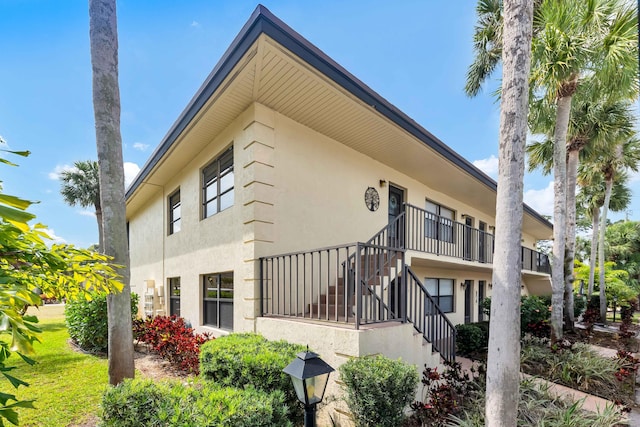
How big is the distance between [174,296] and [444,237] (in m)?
9.32

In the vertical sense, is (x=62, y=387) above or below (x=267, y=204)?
below

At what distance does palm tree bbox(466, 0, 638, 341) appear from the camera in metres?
7.30

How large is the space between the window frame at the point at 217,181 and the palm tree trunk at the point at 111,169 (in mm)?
2726

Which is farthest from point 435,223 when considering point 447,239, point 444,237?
point 444,237

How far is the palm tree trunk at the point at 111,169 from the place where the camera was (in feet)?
14.5

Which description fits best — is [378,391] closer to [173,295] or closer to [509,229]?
[509,229]

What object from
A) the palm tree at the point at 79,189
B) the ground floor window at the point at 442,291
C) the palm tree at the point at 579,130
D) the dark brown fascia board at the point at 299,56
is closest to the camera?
the dark brown fascia board at the point at 299,56

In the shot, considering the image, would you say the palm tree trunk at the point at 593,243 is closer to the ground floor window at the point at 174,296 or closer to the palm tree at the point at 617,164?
the palm tree at the point at 617,164

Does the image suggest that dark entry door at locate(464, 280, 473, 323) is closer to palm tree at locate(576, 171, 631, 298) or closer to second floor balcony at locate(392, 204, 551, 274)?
second floor balcony at locate(392, 204, 551, 274)

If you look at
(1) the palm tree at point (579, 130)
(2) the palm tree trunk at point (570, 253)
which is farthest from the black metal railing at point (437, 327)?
(1) the palm tree at point (579, 130)

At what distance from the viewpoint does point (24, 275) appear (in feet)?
5.97

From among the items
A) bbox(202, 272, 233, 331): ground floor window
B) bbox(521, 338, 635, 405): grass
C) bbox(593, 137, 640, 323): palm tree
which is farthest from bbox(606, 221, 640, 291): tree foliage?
bbox(202, 272, 233, 331): ground floor window

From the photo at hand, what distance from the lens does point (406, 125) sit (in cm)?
710

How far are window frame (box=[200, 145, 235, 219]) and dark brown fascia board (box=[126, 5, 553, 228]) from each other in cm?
106
